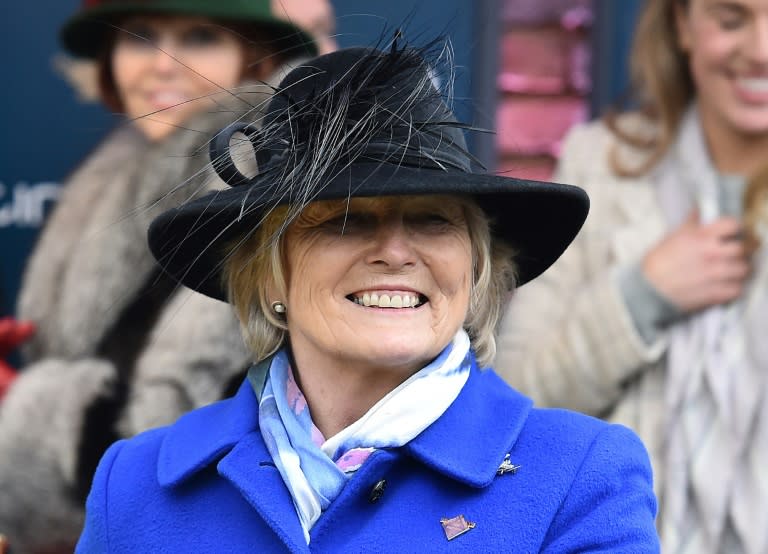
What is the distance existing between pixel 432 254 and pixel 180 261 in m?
0.45

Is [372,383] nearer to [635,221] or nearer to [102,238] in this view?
[635,221]

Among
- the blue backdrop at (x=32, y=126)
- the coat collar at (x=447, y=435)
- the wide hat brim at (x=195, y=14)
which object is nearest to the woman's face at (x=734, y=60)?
the wide hat brim at (x=195, y=14)

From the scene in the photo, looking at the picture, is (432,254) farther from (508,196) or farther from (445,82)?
(445,82)

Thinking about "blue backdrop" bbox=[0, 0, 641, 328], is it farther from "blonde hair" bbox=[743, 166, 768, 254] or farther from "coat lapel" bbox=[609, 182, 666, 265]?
"blonde hair" bbox=[743, 166, 768, 254]

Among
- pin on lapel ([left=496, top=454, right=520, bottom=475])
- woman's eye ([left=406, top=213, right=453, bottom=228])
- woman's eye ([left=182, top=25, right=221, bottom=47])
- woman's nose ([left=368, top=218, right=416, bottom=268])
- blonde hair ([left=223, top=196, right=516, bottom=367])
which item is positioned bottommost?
pin on lapel ([left=496, top=454, right=520, bottom=475])

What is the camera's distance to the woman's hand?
2.76 m

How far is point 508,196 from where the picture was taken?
1.92 m

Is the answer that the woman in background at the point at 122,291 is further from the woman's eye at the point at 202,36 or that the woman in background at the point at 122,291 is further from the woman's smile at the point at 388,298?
the woman's smile at the point at 388,298

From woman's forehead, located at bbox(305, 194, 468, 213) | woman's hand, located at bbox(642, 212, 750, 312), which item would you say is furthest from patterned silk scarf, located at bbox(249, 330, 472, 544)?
woman's hand, located at bbox(642, 212, 750, 312)

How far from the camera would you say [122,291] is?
10.2 feet

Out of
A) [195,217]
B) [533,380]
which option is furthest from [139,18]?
[195,217]

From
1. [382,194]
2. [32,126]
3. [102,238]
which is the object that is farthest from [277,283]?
[32,126]

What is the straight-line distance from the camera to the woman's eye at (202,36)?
332cm

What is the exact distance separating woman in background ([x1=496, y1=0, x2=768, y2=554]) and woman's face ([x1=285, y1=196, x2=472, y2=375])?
1.00 m
